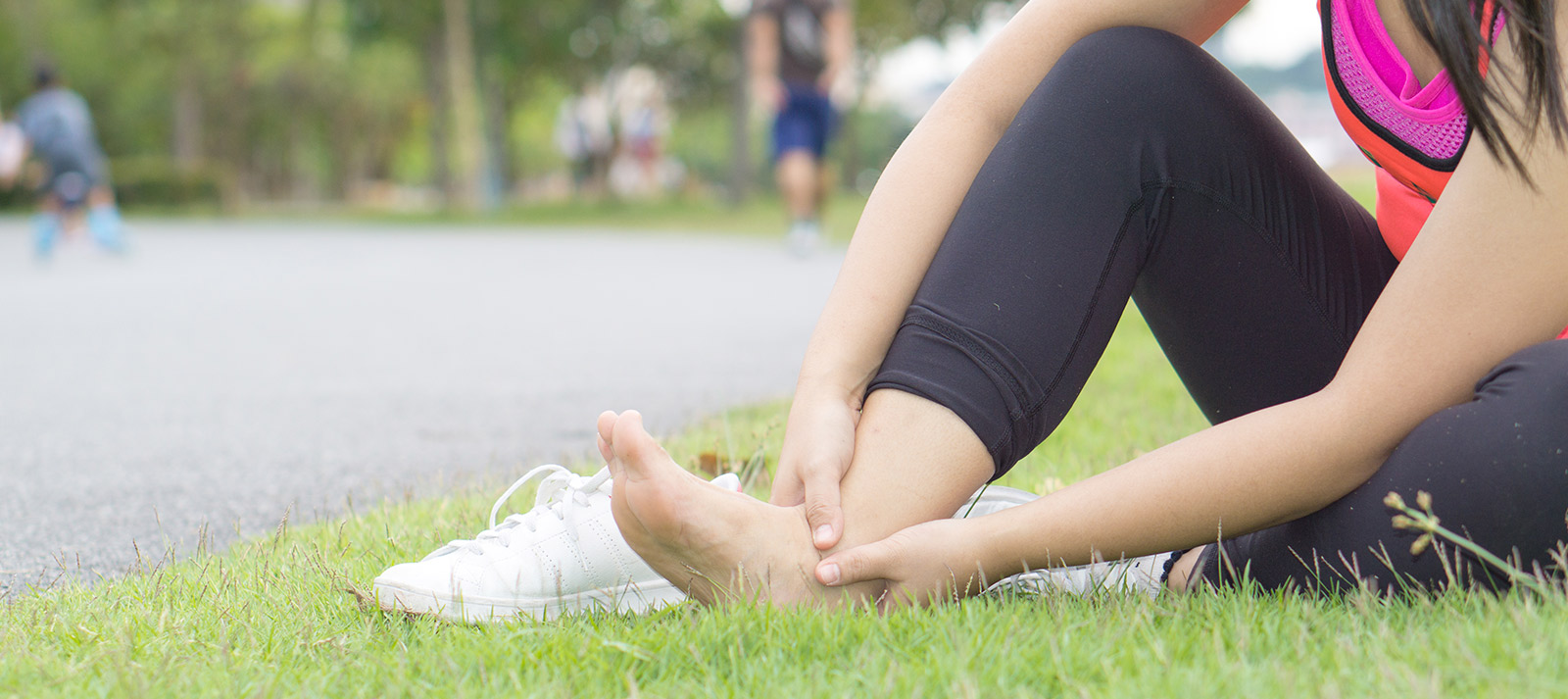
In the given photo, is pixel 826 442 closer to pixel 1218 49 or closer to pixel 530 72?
pixel 1218 49

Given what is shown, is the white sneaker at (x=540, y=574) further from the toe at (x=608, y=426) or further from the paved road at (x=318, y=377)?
the paved road at (x=318, y=377)

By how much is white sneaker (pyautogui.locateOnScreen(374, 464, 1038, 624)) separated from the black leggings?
0.67ft

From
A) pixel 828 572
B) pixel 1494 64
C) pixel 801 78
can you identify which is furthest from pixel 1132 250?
pixel 801 78

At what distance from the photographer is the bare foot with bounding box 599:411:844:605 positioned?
133cm

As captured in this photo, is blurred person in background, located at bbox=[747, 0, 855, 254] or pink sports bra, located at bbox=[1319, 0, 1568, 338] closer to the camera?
pink sports bra, located at bbox=[1319, 0, 1568, 338]

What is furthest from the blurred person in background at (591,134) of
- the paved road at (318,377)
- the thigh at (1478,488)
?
the thigh at (1478,488)

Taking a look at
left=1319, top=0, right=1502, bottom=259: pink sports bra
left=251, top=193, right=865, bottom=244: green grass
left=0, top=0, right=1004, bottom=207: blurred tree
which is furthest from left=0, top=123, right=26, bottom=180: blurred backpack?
left=1319, top=0, right=1502, bottom=259: pink sports bra

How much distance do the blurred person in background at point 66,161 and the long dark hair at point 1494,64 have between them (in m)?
12.1

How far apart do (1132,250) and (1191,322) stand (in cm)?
19

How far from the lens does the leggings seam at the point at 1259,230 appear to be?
1.49m

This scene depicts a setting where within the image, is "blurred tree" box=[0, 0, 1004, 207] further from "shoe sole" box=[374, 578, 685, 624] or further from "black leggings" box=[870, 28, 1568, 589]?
"shoe sole" box=[374, 578, 685, 624]

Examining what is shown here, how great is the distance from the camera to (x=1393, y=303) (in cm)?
128

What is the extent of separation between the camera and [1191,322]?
1618 mm

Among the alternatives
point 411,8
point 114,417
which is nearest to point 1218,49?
point 114,417
